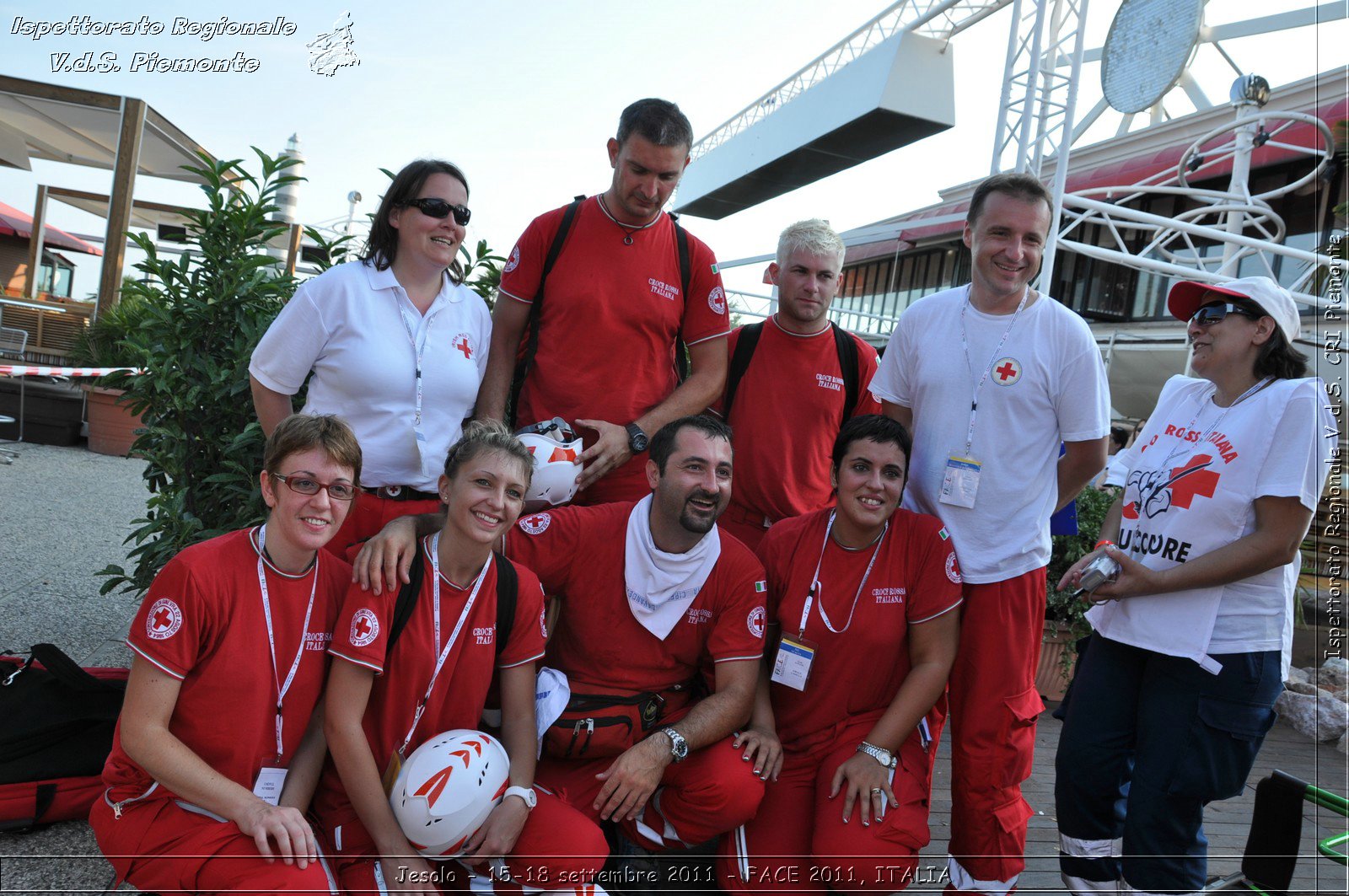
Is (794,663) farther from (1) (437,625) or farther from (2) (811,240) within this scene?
(2) (811,240)

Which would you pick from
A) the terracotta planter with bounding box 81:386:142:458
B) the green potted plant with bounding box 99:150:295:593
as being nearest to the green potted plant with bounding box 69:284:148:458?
the terracotta planter with bounding box 81:386:142:458

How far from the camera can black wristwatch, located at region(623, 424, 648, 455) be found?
3.77 metres

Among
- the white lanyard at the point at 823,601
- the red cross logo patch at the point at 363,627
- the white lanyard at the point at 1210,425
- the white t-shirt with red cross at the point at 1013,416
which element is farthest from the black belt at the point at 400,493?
the white lanyard at the point at 1210,425

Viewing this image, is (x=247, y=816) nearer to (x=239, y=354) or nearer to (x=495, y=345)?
(x=495, y=345)

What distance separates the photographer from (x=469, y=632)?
308 cm

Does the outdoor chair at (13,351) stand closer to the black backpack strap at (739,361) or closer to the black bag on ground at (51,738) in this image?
the black bag on ground at (51,738)

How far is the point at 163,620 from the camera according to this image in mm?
2617

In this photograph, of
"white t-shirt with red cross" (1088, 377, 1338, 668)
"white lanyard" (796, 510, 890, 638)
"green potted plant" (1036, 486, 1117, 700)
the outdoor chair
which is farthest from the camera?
the outdoor chair

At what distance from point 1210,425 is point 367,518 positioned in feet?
10.3

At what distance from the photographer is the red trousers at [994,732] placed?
3.32 meters

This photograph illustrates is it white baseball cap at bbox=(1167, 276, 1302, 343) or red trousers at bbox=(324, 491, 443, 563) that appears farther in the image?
→ red trousers at bbox=(324, 491, 443, 563)

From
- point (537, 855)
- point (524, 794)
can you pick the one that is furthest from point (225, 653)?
point (537, 855)

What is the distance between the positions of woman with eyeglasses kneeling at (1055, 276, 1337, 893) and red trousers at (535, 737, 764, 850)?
131cm

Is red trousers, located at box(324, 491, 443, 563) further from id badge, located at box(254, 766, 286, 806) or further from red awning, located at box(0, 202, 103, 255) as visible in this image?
red awning, located at box(0, 202, 103, 255)
